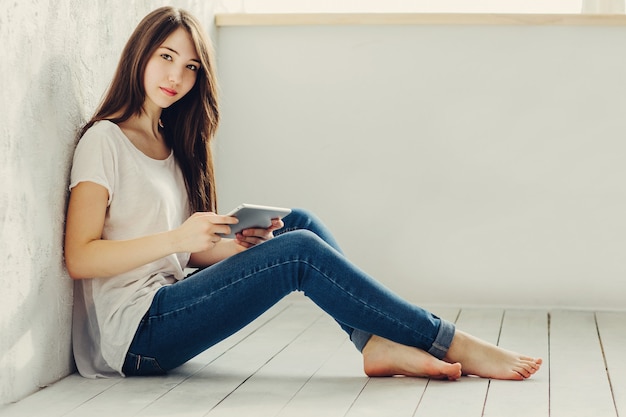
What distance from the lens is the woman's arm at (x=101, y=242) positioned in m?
1.92

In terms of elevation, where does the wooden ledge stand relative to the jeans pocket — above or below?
above

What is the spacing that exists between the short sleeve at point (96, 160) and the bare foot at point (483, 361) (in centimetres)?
80

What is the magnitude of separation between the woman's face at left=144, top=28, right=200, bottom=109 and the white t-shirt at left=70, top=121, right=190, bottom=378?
12cm

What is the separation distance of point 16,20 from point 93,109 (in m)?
0.42

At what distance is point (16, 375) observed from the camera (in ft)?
6.05

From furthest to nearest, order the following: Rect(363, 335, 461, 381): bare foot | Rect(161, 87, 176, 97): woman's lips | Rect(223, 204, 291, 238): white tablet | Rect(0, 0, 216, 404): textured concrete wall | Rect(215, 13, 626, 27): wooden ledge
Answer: Rect(215, 13, 626, 27): wooden ledge < Rect(161, 87, 176, 97): woman's lips < Rect(363, 335, 461, 381): bare foot < Rect(223, 204, 291, 238): white tablet < Rect(0, 0, 216, 404): textured concrete wall

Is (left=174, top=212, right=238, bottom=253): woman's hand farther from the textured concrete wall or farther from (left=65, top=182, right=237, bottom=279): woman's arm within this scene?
the textured concrete wall

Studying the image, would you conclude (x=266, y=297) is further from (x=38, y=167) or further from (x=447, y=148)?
(x=447, y=148)

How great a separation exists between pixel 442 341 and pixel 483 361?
103 millimetres

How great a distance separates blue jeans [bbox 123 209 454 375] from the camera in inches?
76.1

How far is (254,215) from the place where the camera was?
1939mm

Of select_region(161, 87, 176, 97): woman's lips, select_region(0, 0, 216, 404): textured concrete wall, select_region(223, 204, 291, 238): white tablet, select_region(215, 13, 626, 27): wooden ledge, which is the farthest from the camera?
select_region(215, 13, 626, 27): wooden ledge

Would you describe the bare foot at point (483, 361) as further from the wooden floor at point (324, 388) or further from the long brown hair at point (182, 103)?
the long brown hair at point (182, 103)

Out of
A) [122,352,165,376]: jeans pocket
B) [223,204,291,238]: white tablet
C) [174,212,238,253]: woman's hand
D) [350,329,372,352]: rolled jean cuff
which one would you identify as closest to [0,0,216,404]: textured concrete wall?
[122,352,165,376]: jeans pocket
